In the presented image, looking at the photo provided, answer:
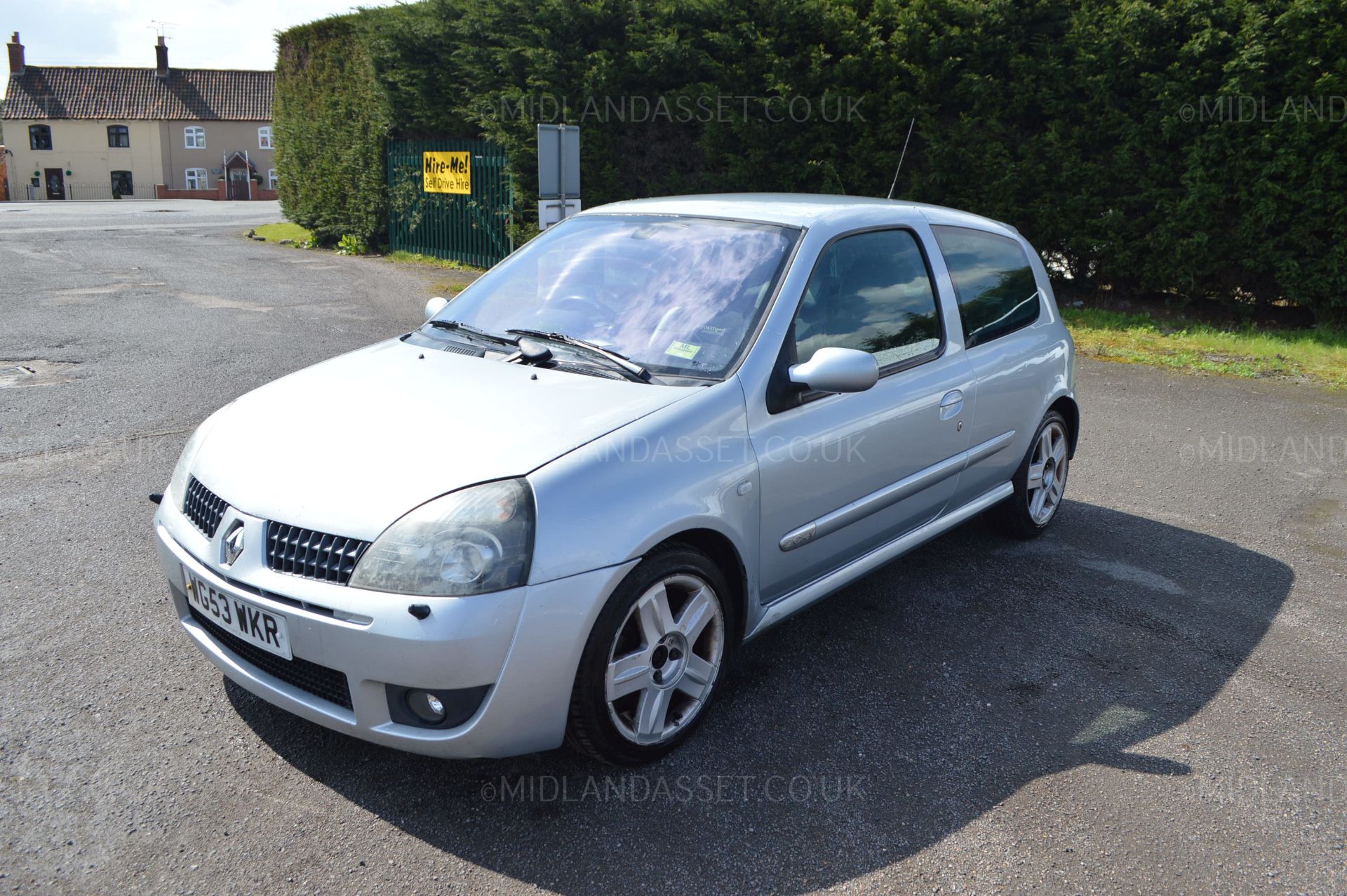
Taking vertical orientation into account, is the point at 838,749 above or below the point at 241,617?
below

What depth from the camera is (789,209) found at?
4.15 meters

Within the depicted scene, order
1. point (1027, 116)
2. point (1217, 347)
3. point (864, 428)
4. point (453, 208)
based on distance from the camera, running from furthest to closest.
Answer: point (453, 208)
point (1027, 116)
point (1217, 347)
point (864, 428)

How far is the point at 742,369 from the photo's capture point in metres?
3.46

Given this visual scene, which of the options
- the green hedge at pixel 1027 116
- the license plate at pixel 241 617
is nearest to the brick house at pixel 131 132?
the green hedge at pixel 1027 116

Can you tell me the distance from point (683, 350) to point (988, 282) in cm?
197

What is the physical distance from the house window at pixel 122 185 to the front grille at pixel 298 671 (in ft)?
237

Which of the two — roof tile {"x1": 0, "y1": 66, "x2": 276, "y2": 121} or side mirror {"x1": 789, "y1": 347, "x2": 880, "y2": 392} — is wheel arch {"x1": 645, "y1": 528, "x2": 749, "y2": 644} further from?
roof tile {"x1": 0, "y1": 66, "x2": 276, "y2": 121}

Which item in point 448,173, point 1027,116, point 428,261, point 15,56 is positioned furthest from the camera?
point 15,56

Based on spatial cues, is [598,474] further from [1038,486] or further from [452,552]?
[1038,486]

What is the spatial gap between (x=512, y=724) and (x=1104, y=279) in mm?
11495

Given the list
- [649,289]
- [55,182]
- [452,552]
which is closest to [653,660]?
[452,552]

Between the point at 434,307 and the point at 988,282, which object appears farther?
the point at 988,282

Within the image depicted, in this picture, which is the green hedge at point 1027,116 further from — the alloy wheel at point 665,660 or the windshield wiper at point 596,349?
the alloy wheel at point 665,660

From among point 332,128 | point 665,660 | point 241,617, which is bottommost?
point 665,660
